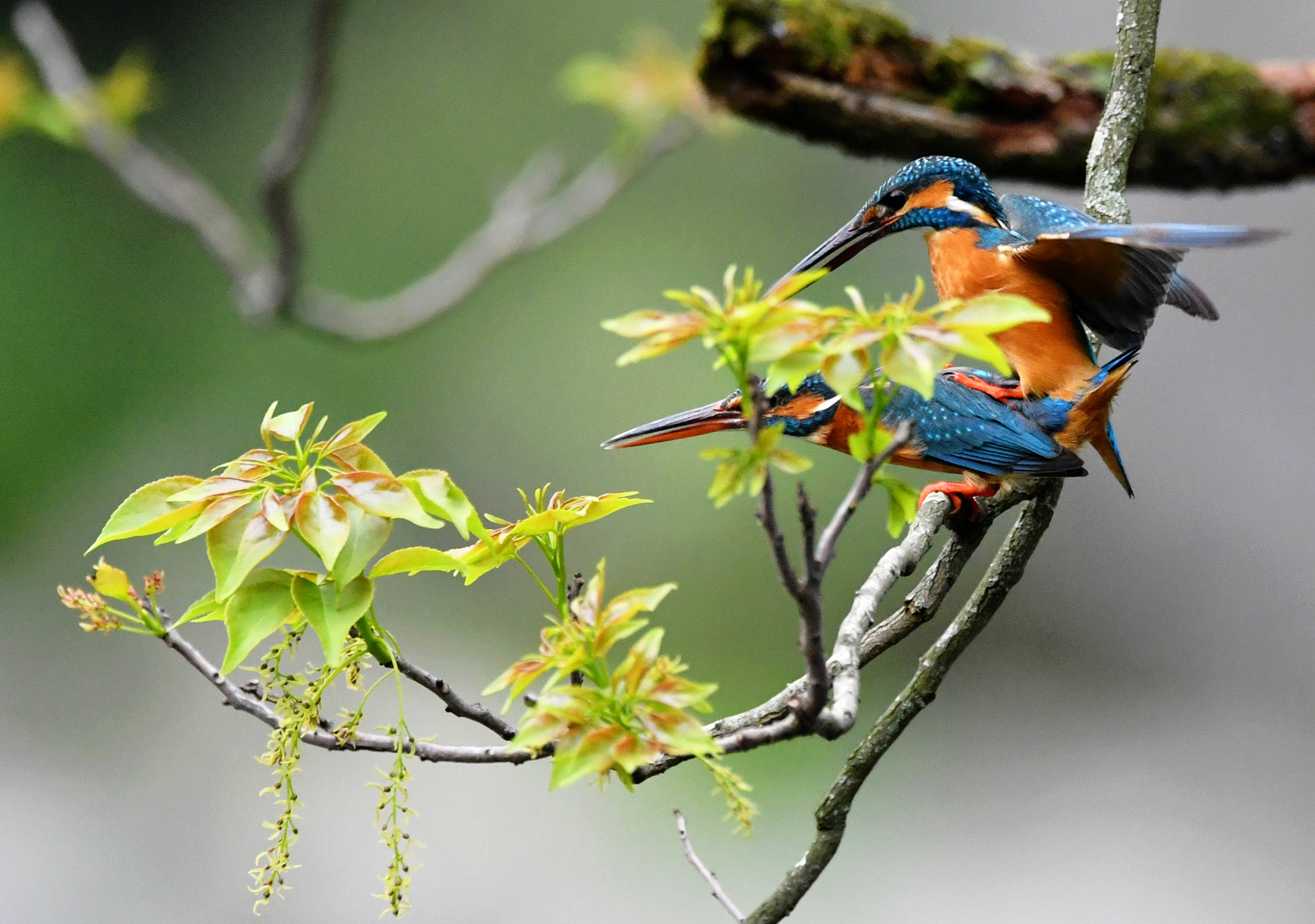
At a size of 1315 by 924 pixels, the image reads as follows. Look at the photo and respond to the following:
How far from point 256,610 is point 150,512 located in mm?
110

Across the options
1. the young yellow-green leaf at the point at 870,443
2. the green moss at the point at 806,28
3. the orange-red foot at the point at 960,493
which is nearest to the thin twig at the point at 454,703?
the young yellow-green leaf at the point at 870,443

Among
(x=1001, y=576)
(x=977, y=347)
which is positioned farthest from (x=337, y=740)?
(x=1001, y=576)

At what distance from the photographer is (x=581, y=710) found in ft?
2.40

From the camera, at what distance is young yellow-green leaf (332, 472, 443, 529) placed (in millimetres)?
792

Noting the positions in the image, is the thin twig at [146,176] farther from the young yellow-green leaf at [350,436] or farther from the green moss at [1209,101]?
the green moss at [1209,101]

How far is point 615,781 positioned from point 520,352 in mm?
2111

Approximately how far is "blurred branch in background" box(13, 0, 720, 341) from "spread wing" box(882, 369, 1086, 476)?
3.70ft

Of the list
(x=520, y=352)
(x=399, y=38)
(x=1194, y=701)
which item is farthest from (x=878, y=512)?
(x=399, y=38)

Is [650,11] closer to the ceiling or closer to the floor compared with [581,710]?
closer to the ceiling

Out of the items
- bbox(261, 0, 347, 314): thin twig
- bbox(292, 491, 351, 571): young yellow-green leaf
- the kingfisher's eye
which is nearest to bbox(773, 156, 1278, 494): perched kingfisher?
the kingfisher's eye

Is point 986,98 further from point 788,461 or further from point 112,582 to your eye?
point 112,582

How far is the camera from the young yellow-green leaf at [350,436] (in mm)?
861

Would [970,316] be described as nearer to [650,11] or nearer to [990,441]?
[990,441]

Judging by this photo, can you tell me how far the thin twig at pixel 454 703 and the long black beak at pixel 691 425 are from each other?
48cm
